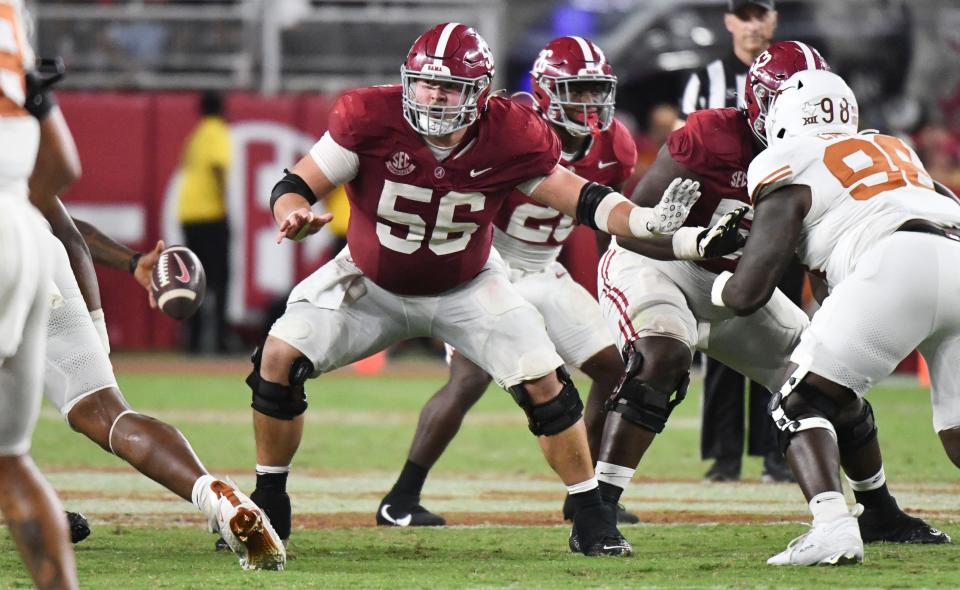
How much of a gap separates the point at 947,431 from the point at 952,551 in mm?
465

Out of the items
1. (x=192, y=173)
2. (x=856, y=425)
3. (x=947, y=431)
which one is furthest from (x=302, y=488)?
(x=192, y=173)

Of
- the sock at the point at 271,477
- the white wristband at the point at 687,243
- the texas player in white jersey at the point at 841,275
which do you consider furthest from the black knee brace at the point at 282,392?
the texas player in white jersey at the point at 841,275

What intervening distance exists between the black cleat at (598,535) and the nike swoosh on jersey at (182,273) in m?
1.59

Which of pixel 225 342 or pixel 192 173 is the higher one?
pixel 192 173

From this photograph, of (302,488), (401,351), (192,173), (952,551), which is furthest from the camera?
(401,351)

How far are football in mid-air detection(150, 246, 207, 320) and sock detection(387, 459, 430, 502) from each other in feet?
4.48

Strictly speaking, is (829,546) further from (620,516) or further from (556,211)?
(556,211)

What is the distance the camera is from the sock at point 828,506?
4715mm

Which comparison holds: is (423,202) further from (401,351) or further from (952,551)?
(401,351)

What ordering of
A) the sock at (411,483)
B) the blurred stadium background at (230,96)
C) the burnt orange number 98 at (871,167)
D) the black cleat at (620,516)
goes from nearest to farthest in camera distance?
the burnt orange number 98 at (871,167) < the black cleat at (620,516) < the sock at (411,483) < the blurred stadium background at (230,96)

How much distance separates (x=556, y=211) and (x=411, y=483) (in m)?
1.34

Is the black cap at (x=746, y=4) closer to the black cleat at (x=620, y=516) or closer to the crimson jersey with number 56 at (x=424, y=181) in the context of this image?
the crimson jersey with number 56 at (x=424, y=181)

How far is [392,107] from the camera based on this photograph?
541cm

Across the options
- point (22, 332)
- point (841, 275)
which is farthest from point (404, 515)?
point (22, 332)
